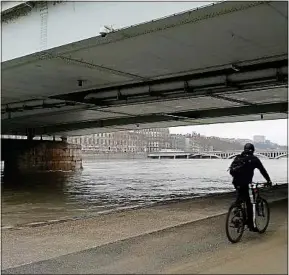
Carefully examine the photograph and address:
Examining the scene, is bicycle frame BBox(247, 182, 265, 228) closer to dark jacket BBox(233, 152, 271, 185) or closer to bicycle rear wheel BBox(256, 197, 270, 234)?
bicycle rear wheel BBox(256, 197, 270, 234)

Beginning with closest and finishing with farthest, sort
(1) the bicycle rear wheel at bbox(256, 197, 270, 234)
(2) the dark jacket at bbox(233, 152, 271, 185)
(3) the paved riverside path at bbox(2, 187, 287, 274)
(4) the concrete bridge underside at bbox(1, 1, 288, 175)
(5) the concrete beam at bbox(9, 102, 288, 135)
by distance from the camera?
(3) the paved riverside path at bbox(2, 187, 287, 274) < (2) the dark jacket at bbox(233, 152, 271, 185) < (4) the concrete bridge underside at bbox(1, 1, 288, 175) < (1) the bicycle rear wheel at bbox(256, 197, 270, 234) < (5) the concrete beam at bbox(9, 102, 288, 135)

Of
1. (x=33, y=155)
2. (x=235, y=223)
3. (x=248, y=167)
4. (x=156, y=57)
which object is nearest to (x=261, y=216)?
(x=235, y=223)

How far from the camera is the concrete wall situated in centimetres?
787

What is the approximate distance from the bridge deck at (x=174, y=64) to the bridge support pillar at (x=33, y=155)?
2669 centimetres

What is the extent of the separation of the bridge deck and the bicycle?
3.14 metres

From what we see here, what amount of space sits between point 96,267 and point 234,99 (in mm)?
14241

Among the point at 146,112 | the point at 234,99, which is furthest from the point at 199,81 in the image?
the point at 146,112

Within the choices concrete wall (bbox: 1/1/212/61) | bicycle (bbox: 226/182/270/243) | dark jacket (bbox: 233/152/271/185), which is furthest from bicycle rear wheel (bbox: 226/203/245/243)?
concrete wall (bbox: 1/1/212/61)

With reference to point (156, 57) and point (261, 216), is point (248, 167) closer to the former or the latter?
point (261, 216)

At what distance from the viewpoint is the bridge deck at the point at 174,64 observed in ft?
26.9

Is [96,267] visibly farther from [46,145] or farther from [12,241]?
[46,145]

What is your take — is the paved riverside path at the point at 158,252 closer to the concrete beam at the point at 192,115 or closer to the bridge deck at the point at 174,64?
the bridge deck at the point at 174,64

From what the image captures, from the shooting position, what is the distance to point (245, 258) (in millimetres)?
6633

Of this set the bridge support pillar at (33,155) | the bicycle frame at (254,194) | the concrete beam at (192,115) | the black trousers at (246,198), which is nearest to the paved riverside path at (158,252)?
the black trousers at (246,198)
